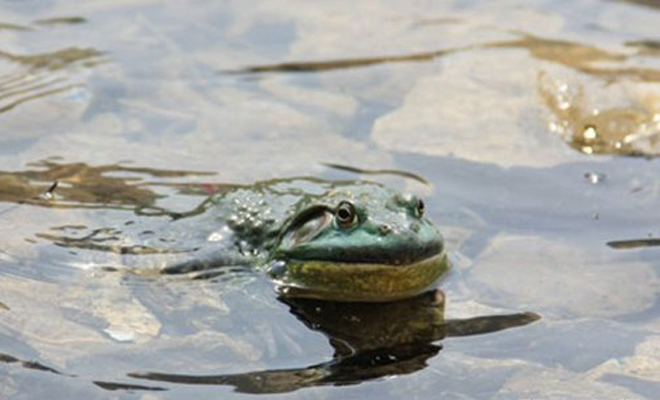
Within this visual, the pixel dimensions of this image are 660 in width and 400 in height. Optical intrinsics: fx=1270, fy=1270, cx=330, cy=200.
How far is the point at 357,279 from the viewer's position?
235 inches

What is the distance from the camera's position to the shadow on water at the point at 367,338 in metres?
5.16

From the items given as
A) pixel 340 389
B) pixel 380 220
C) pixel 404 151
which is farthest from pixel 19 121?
pixel 340 389

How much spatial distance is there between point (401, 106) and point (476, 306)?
2.90 metres

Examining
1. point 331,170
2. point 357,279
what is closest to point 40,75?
point 331,170

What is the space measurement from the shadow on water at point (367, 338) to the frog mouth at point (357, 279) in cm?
5

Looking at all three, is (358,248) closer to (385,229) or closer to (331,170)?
(385,229)

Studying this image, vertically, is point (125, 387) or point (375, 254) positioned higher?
point (375, 254)

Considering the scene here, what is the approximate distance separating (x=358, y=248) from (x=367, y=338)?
43 centimetres

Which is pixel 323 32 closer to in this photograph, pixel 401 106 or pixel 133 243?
pixel 401 106

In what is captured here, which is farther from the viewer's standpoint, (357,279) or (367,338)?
(357,279)

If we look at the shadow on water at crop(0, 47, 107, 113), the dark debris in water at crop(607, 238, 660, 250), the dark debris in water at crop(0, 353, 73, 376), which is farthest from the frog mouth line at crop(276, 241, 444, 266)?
the shadow on water at crop(0, 47, 107, 113)

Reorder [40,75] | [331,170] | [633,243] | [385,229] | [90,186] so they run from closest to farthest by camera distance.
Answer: [385,229]
[633,243]
[90,186]
[331,170]
[40,75]

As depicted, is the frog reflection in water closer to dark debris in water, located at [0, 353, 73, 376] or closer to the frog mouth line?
the frog mouth line

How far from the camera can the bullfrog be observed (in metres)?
5.84
